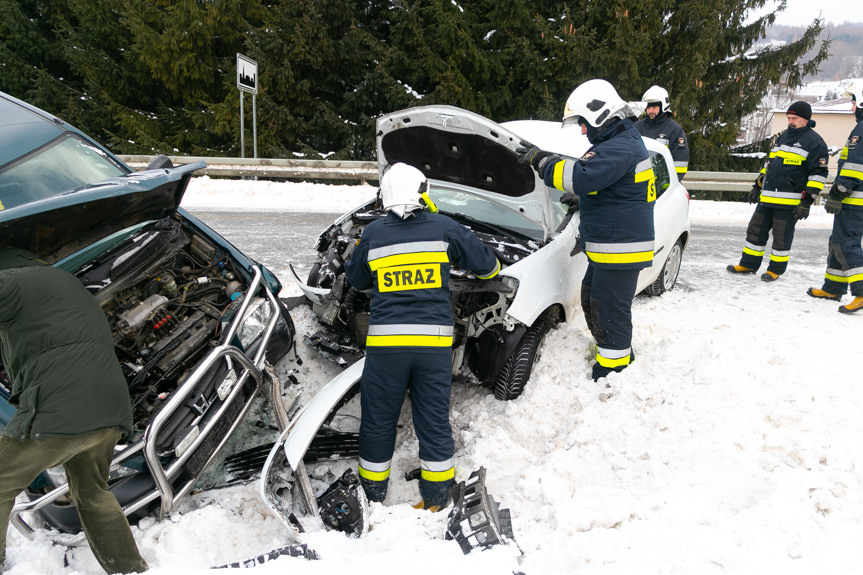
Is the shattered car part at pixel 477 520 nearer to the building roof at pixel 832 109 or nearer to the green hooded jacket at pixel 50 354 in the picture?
the green hooded jacket at pixel 50 354

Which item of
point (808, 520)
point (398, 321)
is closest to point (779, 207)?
point (808, 520)

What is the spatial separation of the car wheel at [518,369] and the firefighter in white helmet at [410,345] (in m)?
0.76

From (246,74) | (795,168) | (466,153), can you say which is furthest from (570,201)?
(246,74)

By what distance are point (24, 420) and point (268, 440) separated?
1.57m

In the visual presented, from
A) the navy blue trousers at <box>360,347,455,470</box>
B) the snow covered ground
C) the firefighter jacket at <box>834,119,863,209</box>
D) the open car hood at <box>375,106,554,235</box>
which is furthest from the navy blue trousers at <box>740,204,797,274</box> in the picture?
the navy blue trousers at <box>360,347,455,470</box>

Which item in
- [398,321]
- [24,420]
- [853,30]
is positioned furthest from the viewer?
[853,30]

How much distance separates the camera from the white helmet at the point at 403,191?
9.96 ft

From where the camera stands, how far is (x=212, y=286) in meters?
3.74

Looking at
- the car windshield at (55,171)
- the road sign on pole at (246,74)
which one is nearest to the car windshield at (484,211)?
the car windshield at (55,171)

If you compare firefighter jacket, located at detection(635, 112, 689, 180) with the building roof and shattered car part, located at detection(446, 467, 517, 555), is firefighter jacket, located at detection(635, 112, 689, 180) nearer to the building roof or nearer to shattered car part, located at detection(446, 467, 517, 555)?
shattered car part, located at detection(446, 467, 517, 555)

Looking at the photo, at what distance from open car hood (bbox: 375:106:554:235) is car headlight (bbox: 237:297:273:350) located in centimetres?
149

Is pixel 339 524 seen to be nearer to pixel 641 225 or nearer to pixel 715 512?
pixel 715 512

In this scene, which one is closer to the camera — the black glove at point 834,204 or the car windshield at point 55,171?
the car windshield at point 55,171

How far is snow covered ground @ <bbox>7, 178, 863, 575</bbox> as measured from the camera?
2.32m
